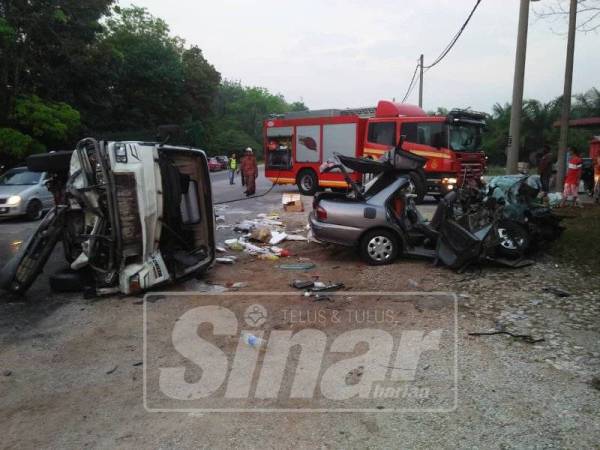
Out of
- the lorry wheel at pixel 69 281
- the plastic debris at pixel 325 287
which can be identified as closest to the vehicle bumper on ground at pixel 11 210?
the lorry wheel at pixel 69 281

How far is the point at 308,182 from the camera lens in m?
18.3

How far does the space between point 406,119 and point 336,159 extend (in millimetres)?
7886

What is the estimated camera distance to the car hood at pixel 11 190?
1169cm

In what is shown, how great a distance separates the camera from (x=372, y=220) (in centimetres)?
722

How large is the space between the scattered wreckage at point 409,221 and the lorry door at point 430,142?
6.44 m

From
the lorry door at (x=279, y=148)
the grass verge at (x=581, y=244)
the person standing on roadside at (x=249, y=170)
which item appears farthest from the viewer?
the lorry door at (x=279, y=148)

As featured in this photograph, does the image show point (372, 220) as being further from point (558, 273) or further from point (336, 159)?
point (558, 273)

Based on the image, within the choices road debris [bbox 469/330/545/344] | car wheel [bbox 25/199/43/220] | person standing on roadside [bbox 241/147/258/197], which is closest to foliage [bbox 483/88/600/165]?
person standing on roadside [bbox 241/147/258/197]

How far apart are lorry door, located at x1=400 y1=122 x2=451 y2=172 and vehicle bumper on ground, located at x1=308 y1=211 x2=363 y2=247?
767 cm

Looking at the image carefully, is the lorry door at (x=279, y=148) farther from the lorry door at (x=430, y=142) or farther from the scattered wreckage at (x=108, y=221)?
the scattered wreckage at (x=108, y=221)

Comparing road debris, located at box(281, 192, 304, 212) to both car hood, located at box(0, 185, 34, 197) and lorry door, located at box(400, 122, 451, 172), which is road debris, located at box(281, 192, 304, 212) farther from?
car hood, located at box(0, 185, 34, 197)

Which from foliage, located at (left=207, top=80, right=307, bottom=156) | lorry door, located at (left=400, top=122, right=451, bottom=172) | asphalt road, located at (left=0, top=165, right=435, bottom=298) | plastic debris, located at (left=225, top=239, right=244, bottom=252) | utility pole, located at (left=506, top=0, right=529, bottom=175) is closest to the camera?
asphalt road, located at (left=0, top=165, right=435, bottom=298)

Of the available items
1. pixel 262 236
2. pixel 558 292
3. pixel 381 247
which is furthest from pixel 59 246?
pixel 558 292

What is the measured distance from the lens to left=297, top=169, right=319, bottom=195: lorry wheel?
713 inches
